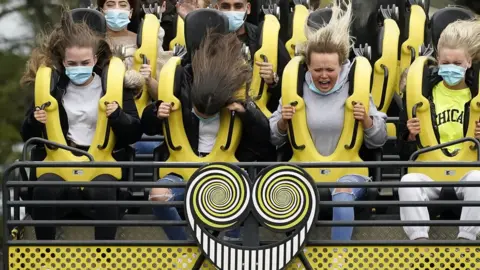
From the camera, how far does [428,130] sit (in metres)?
8.87

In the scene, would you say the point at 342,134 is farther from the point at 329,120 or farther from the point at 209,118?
the point at 209,118

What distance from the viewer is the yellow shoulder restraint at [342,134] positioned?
8820 millimetres

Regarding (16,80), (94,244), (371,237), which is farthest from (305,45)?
(16,80)

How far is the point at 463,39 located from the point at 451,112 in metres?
0.40

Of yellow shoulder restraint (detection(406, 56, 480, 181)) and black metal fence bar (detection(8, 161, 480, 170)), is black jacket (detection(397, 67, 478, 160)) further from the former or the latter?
black metal fence bar (detection(8, 161, 480, 170))

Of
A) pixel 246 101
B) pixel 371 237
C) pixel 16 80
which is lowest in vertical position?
pixel 16 80

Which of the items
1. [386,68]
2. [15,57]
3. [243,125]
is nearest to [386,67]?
[386,68]

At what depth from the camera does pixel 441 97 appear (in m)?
9.05

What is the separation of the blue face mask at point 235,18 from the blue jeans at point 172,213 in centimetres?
138

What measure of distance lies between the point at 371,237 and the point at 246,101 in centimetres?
99

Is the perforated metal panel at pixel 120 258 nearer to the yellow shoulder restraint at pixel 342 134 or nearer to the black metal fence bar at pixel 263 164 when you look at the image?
the black metal fence bar at pixel 263 164

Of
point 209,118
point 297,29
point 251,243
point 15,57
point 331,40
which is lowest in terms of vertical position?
point 15,57

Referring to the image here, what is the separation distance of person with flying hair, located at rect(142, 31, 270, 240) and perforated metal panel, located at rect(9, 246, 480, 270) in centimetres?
38

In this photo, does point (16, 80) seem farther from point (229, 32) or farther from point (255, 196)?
point (255, 196)
